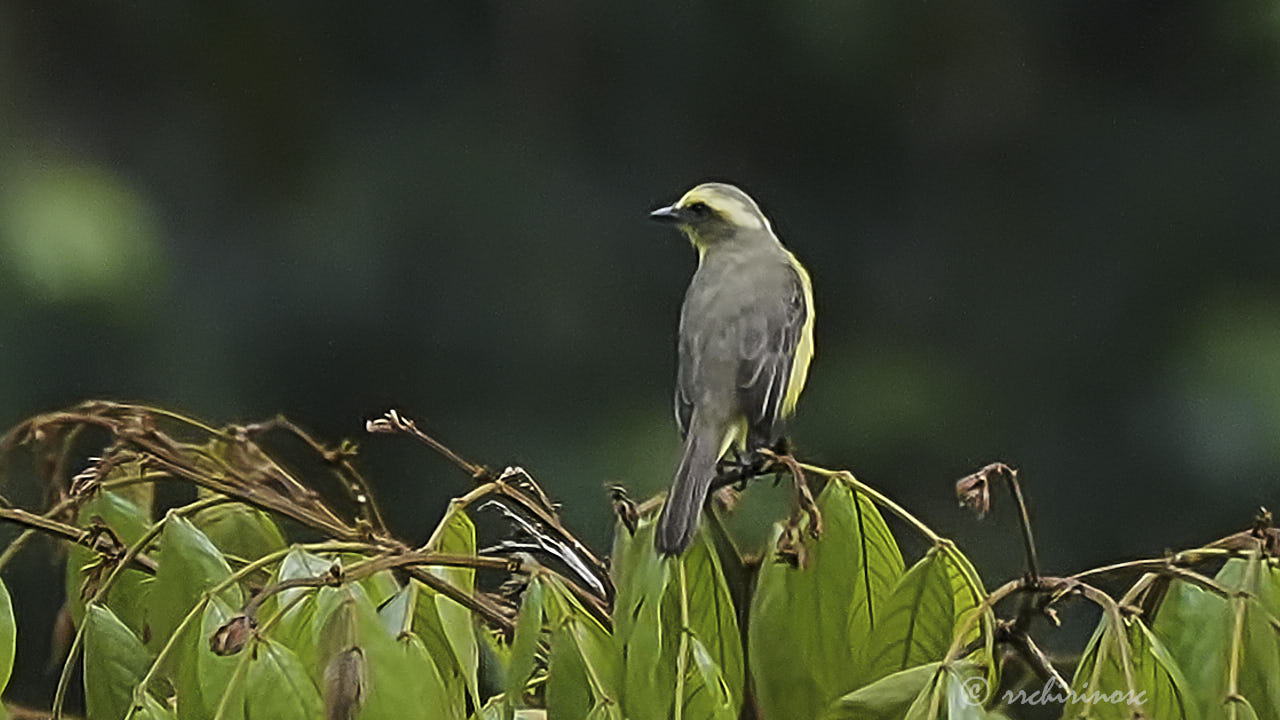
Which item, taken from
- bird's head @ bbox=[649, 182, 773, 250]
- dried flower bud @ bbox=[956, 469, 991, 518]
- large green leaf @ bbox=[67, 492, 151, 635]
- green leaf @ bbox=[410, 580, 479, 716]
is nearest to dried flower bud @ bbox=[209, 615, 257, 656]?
green leaf @ bbox=[410, 580, 479, 716]

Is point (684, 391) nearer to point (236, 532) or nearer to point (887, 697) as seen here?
point (236, 532)

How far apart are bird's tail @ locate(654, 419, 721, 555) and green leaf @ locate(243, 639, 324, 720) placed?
165 millimetres

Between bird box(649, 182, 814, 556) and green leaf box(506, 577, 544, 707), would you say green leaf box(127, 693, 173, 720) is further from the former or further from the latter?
bird box(649, 182, 814, 556)

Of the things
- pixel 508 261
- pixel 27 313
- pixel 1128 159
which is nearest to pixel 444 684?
pixel 27 313

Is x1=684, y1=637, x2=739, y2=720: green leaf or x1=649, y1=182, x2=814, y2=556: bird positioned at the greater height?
x1=649, y1=182, x2=814, y2=556: bird

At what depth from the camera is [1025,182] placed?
455 cm

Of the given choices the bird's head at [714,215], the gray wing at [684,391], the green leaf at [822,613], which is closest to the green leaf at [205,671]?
the green leaf at [822,613]

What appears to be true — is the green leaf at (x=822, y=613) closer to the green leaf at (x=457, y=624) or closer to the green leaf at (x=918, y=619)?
the green leaf at (x=918, y=619)

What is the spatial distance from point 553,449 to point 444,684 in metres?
3.06

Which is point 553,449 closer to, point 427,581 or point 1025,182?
point 1025,182

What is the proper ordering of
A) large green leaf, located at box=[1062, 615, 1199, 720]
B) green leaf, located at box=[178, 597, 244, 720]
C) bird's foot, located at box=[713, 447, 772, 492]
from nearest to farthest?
large green leaf, located at box=[1062, 615, 1199, 720] → green leaf, located at box=[178, 597, 244, 720] → bird's foot, located at box=[713, 447, 772, 492]

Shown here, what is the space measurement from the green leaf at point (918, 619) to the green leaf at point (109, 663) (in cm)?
34

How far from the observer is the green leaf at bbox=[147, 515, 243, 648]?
1.06m

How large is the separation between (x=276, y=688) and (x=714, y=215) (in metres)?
0.92
